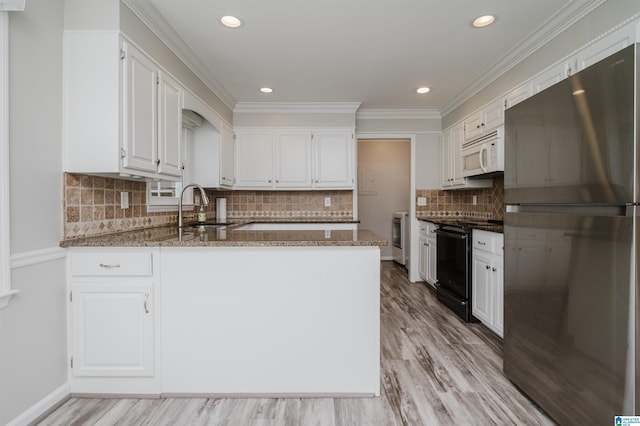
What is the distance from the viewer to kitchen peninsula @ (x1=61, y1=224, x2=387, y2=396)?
1764 mm

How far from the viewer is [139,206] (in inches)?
101

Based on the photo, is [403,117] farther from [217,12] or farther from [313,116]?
[217,12]

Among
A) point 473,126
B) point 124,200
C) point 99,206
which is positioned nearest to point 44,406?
point 99,206

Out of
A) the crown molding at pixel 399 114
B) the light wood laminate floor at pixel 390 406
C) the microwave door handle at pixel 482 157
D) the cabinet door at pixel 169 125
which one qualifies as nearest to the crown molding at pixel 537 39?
the microwave door handle at pixel 482 157

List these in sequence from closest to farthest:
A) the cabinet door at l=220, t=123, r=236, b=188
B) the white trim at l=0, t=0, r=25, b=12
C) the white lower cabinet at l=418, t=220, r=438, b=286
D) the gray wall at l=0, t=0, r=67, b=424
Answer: the white trim at l=0, t=0, r=25, b=12
the gray wall at l=0, t=0, r=67, b=424
the cabinet door at l=220, t=123, r=236, b=188
the white lower cabinet at l=418, t=220, r=438, b=286

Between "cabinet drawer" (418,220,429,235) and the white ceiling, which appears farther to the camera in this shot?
"cabinet drawer" (418,220,429,235)

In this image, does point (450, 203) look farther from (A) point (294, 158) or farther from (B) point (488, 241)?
(A) point (294, 158)

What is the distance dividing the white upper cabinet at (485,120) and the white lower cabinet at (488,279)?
1082 mm

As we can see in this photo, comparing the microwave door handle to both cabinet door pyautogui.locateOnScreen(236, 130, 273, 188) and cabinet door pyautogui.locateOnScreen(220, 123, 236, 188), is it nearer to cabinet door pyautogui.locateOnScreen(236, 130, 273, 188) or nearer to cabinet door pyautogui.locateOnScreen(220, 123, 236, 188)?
cabinet door pyautogui.locateOnScreen(236, 130, 273, 188)

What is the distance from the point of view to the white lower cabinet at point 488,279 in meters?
2.54

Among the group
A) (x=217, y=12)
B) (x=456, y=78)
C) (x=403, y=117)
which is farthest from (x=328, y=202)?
(x=217, y=12)

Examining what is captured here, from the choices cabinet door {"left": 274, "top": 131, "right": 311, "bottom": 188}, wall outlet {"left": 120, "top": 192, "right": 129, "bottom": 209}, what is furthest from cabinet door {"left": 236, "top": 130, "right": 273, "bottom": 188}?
wall outlet {"left": 120, "top": 192, "right": 129, "bottom": 209}

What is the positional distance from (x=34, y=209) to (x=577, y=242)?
263 centimetres

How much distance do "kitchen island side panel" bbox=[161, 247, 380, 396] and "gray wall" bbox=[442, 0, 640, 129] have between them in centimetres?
192
